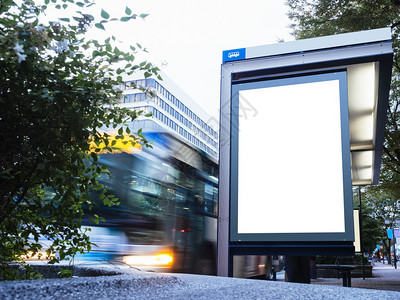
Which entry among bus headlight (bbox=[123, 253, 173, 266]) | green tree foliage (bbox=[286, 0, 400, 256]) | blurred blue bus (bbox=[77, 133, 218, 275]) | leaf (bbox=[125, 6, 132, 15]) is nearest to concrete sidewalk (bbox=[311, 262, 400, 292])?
green tree foliage (bbox=[286, 0, 400, 256])

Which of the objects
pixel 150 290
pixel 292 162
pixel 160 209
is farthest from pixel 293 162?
pixel 160 209

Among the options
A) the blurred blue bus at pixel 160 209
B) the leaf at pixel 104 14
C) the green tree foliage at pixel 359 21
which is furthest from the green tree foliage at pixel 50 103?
the green tree foliage at pixel 359 21

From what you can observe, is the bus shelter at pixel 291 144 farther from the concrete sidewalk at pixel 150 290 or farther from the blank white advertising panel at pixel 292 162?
the concrete sidewalk at pixel 150 290

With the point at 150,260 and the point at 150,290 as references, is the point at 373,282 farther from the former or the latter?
the point at 150,290

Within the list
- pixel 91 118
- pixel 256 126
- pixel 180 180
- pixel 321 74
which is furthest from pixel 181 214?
pixel 91 118

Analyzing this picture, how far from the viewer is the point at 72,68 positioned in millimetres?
2086

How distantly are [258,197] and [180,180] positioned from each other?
4.01 meters

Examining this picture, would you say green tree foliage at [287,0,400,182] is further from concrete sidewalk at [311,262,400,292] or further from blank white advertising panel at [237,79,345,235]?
blank white advertising panel at [237,79,345,235]

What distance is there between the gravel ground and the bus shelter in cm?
154

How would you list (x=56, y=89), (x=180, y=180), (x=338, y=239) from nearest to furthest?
(x=56, y=89), (x=338, y=239), (x=180, y=180)

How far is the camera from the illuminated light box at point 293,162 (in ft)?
12.5

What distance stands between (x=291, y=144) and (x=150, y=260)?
163 inches

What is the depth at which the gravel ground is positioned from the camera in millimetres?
1561

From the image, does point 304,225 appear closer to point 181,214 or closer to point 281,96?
point 281,96
